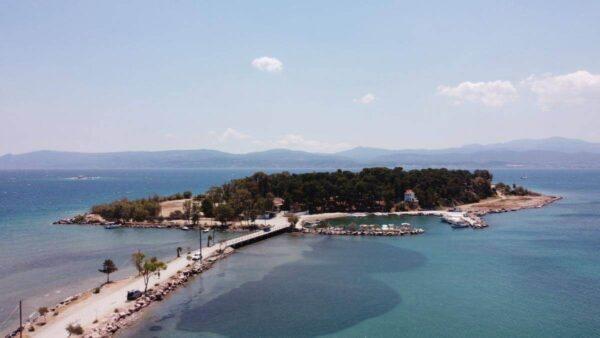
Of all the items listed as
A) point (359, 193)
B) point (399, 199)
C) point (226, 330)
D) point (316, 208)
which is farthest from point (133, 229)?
point (399, 199)

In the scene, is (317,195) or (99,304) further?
(317,195)

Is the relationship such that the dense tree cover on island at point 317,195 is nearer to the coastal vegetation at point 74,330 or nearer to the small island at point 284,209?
the small island at point 284,209

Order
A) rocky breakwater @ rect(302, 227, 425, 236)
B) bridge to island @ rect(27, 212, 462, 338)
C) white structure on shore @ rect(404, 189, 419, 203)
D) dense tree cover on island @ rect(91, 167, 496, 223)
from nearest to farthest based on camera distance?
bridge to island @ rect(27, 212, 462, 338)
rocky breakwater @ rect(302, 227, 425, 236)
dense tree cover on island @ rect(91, 167, 496, 223)
white structure on shore @ rect(404, 189, 419, 203)

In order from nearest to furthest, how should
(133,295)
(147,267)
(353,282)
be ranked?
(133,295) → (147,267) → (353,282)

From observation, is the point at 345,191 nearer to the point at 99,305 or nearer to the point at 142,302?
the point at 142,302

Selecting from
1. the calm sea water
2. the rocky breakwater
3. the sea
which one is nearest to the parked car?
the sea

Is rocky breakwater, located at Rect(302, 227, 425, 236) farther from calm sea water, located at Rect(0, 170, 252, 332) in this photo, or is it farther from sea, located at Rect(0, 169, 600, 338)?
calm sea water, located at Rect(0, 170, 252, 332)

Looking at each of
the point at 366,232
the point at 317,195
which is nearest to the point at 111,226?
the point at 317,195
